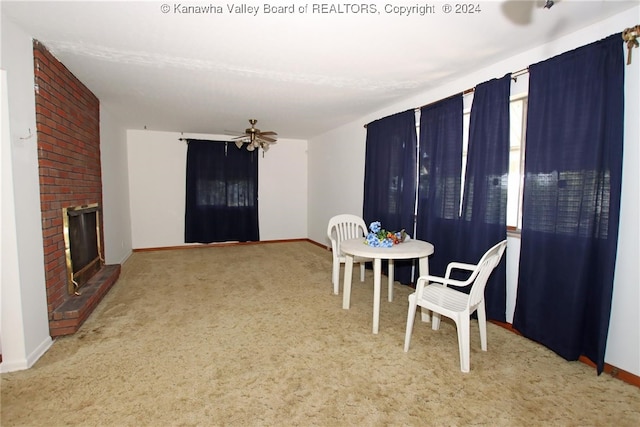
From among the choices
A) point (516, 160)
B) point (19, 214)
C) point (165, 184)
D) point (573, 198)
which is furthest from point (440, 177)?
point (165, 184)

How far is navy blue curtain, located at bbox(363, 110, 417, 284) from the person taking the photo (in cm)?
360

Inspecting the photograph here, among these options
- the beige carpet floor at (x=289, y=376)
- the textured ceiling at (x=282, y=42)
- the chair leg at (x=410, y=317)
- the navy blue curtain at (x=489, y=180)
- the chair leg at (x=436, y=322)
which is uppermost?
the textured ceiling at (x=282, y=42)

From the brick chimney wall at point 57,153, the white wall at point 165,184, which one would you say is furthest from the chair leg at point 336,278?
the white wall at point 165,184

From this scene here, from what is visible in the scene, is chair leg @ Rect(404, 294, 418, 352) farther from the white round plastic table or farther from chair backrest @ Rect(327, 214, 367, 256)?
chair backrest @ Rect(327, 214, 367, 256)

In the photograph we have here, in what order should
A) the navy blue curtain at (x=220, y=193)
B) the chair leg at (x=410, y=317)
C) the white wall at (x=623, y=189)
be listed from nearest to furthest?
the white wall at (x=623, y=189)
the chair leg at (x=410, y=317)
the navy blue curtain at (x=220, y=193)

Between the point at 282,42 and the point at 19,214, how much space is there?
221cm

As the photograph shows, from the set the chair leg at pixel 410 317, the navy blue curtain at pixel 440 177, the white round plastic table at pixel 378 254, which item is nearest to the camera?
the chair leg at pixel 410 317

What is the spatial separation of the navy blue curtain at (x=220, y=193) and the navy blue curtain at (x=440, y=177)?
397 centimetres

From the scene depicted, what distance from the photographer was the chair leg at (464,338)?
6.45 feet

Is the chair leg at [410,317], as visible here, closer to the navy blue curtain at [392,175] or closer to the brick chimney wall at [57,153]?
the navy blue curtain at [392,175]

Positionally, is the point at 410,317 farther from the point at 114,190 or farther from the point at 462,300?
the point at 114,190

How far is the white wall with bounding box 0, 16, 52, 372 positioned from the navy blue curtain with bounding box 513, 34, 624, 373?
12.1ft

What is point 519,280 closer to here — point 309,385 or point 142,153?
point 309,385

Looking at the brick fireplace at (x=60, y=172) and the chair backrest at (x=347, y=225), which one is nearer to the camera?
the brick fireplace at (x=60, y=172)
